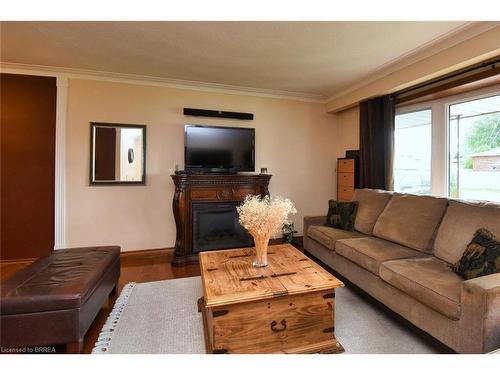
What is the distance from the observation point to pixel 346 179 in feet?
13.5

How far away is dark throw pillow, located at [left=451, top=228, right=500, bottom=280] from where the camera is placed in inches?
59.6

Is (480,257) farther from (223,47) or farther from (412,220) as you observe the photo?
(223,47)

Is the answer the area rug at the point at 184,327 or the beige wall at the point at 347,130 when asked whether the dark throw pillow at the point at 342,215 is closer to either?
the area rug at the point at 184,327

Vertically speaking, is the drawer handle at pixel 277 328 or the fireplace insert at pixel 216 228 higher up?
the fireplace insert at pixel 216 228

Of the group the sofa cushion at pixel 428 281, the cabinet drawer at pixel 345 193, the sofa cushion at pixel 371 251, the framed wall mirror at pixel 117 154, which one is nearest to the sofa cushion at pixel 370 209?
the sofa cushion at pixel 371 251

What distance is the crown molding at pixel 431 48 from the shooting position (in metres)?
2.11

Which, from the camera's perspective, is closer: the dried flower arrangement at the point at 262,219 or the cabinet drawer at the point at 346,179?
the dried flower arrangement at the point at 262,219

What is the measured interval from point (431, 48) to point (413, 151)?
1.29m

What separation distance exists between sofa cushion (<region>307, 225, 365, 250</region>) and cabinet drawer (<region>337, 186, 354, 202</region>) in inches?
47.1

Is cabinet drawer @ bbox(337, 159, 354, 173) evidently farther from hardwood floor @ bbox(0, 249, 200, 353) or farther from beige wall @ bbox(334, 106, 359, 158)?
hardwood floor @ bbox(0, 249, 200, 353)

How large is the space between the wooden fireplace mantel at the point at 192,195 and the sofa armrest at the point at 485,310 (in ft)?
8.63

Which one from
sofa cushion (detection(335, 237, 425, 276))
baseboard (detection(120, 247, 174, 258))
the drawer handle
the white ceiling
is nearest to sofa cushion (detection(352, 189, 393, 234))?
sofa cushion (detection(335, 237, 425, 276))

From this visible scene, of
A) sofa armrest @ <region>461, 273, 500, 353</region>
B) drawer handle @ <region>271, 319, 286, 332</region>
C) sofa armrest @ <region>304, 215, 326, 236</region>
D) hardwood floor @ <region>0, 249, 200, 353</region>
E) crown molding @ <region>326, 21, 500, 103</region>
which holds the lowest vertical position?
hardwood floor @ <region>0, 249, 200, 353</region>
